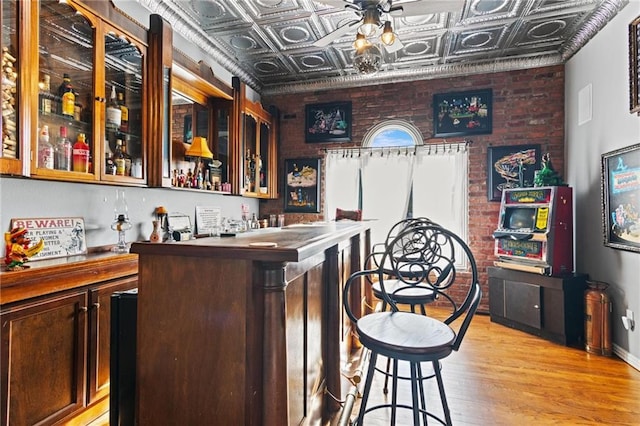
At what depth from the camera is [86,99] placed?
2.31m

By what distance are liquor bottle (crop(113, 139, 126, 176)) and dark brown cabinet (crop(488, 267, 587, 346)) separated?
3831 millimetres

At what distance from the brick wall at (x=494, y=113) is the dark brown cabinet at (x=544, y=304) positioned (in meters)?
0.64

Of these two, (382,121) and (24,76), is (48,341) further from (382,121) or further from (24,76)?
(382,121)

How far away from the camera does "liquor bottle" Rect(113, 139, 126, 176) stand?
2.53m

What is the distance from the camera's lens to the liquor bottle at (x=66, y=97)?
86.2 inches

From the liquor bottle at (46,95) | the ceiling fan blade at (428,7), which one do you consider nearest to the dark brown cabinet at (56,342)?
the liquor bottle at (46,95)

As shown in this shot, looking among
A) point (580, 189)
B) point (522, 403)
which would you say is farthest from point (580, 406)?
point (580, 189)

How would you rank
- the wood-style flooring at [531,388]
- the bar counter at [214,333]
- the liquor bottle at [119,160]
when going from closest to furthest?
the bar counter at [214,333], the wood-style flooring at [531,388], the liquor bottle at [119,160]

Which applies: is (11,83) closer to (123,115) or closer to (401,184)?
(123,115)

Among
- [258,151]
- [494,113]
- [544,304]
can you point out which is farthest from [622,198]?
[258,151]

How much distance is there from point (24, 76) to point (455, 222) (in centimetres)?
439

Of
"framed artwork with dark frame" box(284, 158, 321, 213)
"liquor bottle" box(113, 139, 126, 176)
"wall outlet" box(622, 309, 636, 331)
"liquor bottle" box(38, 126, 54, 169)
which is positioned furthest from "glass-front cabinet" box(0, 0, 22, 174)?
"wall outlet" box(622, 309, 636, 331)

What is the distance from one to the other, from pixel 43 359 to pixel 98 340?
0.96 ft

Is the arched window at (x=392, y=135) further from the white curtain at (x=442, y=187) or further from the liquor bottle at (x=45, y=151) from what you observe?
the liquor bottle at (x=45, y=151)
